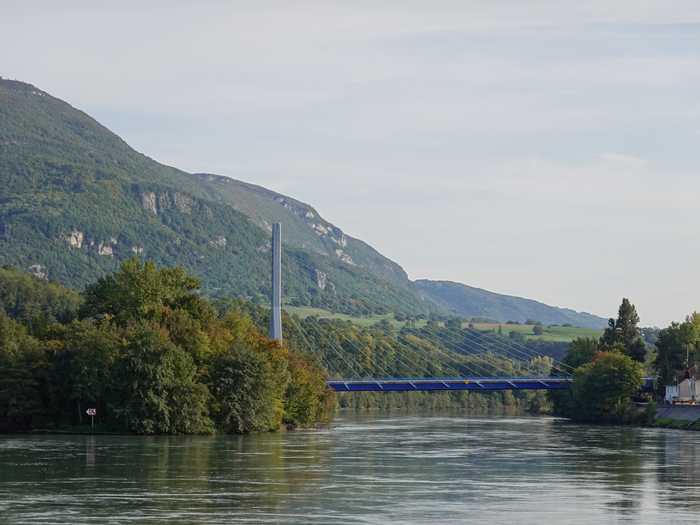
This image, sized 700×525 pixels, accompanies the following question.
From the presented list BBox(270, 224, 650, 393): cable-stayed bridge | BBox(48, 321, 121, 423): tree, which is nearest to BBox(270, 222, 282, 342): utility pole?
BBox(270, 224, 650, 393): cable-stayed bridge

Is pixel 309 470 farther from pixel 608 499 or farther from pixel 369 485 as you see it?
pixel 608 499

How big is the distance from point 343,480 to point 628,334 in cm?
8392

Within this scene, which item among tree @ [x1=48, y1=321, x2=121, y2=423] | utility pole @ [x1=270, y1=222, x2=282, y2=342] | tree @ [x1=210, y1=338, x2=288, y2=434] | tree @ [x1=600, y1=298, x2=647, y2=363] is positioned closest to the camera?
tree @ [x1=48, y1=321, x2=121, y2=423]

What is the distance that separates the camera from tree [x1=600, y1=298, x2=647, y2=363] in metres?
135

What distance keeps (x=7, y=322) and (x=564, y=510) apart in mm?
54719

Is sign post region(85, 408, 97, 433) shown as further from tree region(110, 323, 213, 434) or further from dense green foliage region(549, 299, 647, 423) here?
dense green foliage region(549, 299, 647, 423)

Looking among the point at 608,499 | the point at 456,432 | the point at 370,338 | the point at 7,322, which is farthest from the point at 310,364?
the point at 370,338

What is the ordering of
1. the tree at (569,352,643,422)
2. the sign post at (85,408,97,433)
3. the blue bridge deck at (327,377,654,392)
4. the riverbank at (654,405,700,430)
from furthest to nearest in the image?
the blue bridge deck at (327,377,654,392)
the tree at (569,352,643,422)
the riverbank at (654,405,700,430)
the sign post at (85,408,97,433)

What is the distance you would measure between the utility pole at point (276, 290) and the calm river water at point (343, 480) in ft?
104

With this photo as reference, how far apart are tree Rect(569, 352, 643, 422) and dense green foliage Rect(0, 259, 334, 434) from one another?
34113 mm

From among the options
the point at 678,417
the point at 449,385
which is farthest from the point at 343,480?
the point at 449,385

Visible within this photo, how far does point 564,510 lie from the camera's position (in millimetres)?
45750

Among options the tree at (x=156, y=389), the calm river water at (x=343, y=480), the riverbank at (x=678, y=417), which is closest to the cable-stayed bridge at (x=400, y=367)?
the riverbank at (x=678, y=417)

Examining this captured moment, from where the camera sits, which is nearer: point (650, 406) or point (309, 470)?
point (309, 470)
